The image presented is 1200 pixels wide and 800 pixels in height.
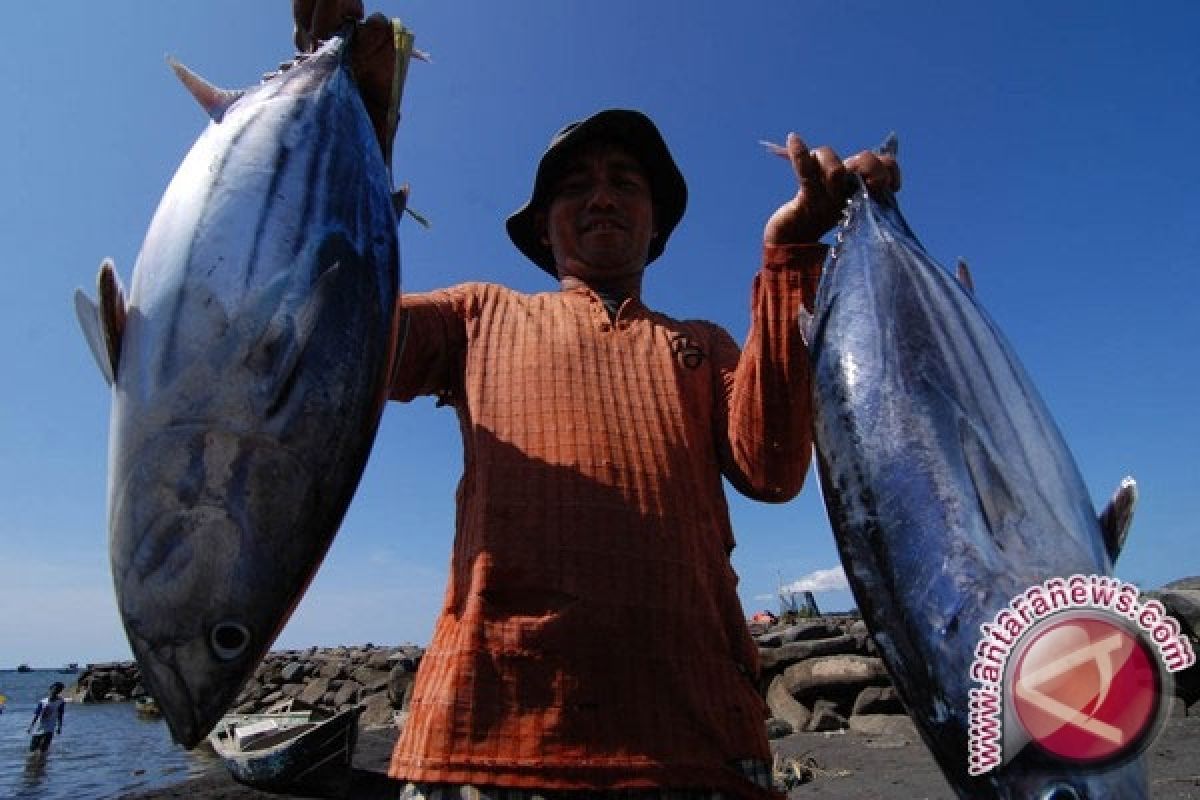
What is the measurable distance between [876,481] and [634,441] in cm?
83

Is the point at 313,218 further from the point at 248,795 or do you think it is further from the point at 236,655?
the point at 248,795

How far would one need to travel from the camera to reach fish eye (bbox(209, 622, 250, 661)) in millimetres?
1366

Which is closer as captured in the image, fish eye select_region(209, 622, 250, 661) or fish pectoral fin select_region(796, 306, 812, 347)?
fish eye select_region(209, 622, 250, 661)

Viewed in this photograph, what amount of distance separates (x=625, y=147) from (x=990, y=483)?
6.25 feet

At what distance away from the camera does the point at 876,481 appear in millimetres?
1576

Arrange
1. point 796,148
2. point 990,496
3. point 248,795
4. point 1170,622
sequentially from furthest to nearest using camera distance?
point 248,795 → point 796,148 → point 990,496 → point 1170,622

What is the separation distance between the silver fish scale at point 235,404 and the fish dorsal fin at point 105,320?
0.12 feet

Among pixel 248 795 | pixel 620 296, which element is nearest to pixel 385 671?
pixel 248 795

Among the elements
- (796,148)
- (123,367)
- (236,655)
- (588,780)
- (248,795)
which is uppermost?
(796,148)

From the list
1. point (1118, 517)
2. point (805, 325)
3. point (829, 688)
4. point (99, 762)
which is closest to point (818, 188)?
point (805, 325)

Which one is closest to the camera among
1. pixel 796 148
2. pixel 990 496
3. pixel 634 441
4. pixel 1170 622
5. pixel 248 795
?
pixel 1170 622

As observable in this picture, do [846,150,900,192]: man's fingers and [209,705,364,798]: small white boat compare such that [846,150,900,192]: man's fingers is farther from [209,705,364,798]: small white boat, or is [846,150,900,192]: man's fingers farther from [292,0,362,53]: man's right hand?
[209,705,364,798]: small white boat

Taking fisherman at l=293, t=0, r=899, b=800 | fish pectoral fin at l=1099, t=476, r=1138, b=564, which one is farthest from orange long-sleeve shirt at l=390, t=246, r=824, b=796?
fish pectoral fin at l=1099, t=476, r=1138, b=564

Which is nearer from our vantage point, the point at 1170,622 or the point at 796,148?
the point at 1170,622
